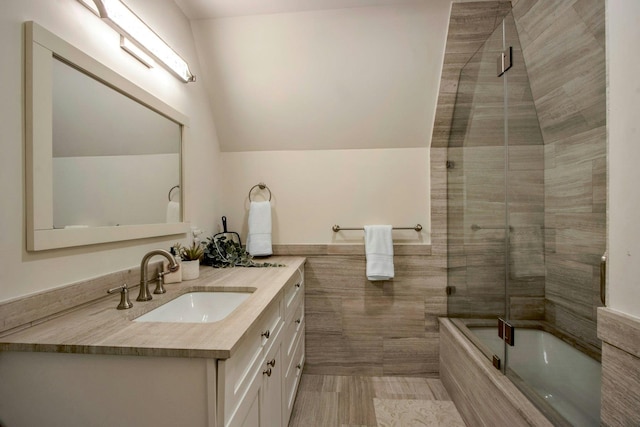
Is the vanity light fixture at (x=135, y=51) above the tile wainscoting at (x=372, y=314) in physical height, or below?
above

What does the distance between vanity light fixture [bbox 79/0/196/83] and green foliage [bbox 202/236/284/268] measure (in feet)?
3.30

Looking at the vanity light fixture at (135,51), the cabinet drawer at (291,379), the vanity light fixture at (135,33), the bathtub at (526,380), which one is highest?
the vanity light fixture at (135,33)

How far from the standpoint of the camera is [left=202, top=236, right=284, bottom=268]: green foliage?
70.7 inches

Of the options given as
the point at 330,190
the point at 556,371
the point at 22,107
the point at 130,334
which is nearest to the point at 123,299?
the point at 130,334

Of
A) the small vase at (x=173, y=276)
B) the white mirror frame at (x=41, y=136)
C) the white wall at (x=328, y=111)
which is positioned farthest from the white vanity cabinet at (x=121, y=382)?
the white wall at (x=328, y=111)

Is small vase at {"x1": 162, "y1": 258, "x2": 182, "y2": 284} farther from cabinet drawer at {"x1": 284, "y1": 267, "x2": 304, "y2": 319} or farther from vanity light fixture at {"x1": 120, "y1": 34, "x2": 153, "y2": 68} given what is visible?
vanity light fixture at {"x1": 120, "y1": 34, "x2": 153, "y2": 68}

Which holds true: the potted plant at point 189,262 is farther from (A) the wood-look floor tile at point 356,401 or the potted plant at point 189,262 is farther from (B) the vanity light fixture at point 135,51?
(A) the wood-look floor tile at point 356,401

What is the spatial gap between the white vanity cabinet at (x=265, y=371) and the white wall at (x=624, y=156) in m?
1.04

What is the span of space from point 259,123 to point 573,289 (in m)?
2.25

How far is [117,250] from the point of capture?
1.18 meters

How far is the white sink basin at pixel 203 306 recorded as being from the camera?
120 cm

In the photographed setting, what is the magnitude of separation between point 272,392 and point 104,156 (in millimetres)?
1162

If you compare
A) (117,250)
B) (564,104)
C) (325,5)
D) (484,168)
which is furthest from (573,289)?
(117,250)

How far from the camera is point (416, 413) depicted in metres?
1.70
